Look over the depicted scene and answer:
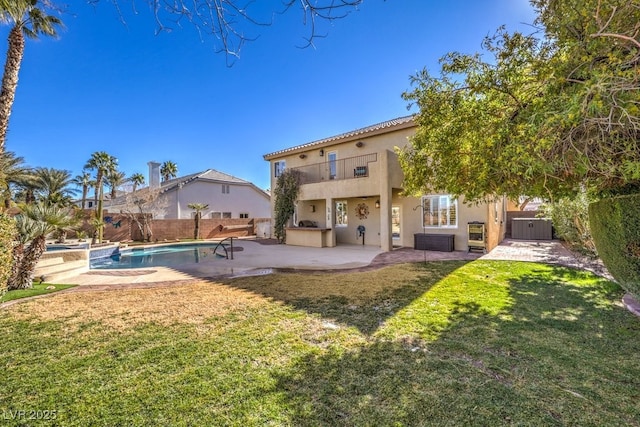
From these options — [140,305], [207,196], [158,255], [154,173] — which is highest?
[154,173]

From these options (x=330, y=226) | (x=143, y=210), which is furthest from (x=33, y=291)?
(x=143, y=210)

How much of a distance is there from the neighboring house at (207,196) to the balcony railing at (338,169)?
13.8m

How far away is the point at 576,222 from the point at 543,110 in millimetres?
11026

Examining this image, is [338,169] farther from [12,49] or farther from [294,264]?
[12,49]

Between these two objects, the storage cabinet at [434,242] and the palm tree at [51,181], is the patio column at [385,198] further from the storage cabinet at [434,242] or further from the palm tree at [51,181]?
the palm tree at [51,181]

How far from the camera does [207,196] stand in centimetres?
2994

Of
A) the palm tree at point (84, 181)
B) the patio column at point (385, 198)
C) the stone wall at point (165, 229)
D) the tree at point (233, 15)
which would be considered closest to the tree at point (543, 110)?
the tree at point (233, 15)

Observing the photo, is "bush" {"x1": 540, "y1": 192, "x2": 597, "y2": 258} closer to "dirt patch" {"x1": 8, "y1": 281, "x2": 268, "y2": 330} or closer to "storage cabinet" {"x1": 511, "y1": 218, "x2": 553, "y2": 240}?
"storage cabinet" {"x1": 511, "y1": 218, "x2": 553, "y2": 240}

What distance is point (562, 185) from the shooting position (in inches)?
240

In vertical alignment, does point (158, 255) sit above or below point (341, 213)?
below

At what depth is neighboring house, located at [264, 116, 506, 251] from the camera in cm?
1493

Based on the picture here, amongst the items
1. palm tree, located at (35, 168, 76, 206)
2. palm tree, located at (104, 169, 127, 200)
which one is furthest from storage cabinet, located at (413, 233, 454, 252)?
palm tree, located at (104, 169, 127, 200)

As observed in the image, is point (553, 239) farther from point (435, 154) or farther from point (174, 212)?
point (174, 212)

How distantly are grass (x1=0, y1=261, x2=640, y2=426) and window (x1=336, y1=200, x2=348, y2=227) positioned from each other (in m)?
12.2
